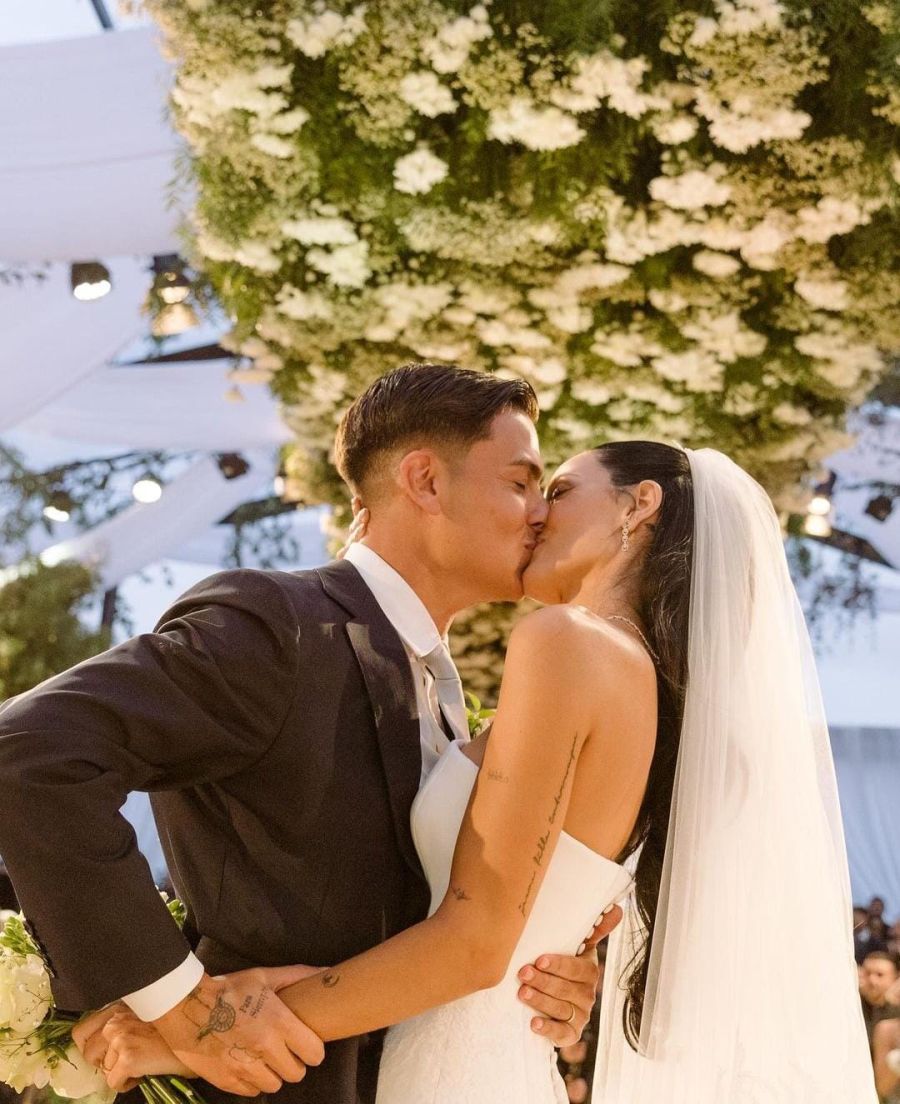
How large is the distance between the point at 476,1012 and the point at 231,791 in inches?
20.3

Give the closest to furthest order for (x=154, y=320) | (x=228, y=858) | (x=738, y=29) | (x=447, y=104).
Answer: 1. (x=228, y=858)
2. (x=738, y=29)
3. (x=447, y=104)
4. (x=154, y=320)

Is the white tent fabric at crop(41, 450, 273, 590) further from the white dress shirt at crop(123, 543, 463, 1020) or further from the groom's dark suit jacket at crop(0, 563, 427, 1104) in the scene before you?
the groom's dark suit jacket at crop(0, 563, 427, 1104)

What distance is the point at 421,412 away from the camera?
8.02 ft

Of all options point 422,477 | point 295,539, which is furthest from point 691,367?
point 295,539

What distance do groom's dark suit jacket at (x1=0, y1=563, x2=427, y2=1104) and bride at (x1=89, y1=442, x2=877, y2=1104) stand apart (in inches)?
3.6

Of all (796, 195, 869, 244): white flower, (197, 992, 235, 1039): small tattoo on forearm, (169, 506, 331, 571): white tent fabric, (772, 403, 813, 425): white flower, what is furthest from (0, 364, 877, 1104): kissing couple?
(169, 506, 331, 571): white tent fabric

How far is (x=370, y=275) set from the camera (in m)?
4.65

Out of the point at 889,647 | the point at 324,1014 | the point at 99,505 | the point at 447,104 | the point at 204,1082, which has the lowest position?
the point at 889,647

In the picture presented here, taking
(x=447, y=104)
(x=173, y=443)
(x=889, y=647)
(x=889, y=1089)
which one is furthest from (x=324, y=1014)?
(x=889, y=647)

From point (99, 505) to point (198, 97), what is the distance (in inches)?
259

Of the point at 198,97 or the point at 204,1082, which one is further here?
the point at 198,97

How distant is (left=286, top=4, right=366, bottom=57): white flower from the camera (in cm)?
388

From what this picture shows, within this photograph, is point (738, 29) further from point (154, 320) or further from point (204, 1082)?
point (154, 320)

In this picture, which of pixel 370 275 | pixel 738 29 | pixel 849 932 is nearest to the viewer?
pixel 849 932
